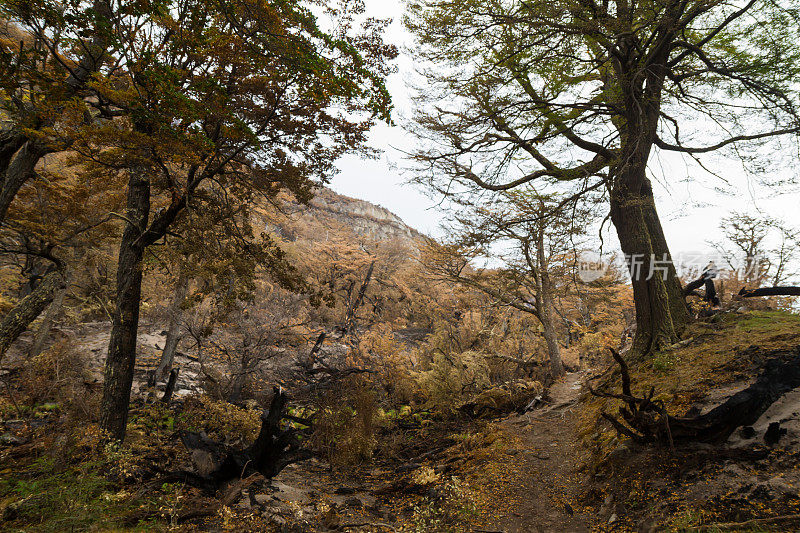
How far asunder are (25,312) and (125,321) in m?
3.99

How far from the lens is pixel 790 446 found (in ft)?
8.30

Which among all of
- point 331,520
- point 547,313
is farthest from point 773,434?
point 547,313

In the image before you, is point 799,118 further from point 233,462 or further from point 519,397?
point 233,462

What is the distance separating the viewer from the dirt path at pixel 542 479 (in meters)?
3.26

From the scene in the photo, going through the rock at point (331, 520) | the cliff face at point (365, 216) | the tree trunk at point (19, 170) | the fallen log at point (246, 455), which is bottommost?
the rock at point (331, 520)

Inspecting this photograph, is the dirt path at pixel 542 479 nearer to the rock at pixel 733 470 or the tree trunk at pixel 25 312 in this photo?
the rock at pixel 733 470

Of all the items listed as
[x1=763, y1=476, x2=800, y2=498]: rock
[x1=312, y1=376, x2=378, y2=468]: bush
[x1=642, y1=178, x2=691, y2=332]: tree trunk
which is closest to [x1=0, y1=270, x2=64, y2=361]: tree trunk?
[x1=312, y1=376, x2=378, y2=468]: bush

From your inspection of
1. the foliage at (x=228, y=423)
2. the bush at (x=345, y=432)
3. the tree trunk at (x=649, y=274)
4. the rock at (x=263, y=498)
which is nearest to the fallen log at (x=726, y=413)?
the tree trunk at (x=649, y=274)

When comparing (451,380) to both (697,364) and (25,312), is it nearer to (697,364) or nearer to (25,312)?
Answer: (697,364)

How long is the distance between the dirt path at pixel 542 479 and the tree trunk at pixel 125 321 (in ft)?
18.9

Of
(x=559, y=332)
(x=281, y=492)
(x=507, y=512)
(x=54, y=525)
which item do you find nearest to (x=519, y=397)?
(x=507, y=512)

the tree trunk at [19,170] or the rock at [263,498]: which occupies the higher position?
the tree trunk at [19,170]

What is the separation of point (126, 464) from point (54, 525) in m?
1.43

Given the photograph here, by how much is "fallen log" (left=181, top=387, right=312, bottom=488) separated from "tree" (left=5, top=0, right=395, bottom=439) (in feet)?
7.77
